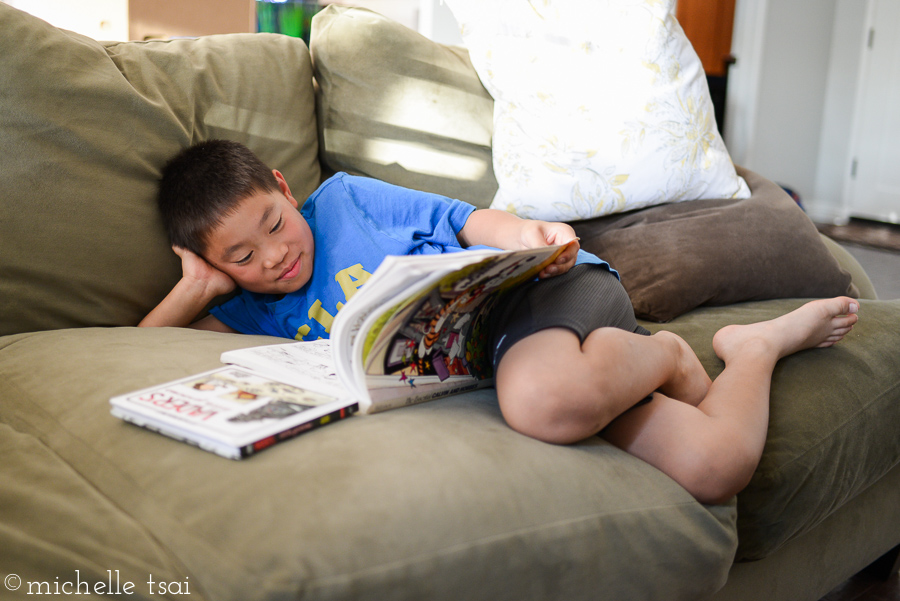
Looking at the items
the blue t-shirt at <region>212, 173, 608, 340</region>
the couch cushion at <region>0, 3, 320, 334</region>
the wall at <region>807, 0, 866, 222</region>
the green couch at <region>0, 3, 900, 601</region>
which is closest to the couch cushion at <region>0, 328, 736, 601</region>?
the green couch at <region>0, 3, 900, 601</region>

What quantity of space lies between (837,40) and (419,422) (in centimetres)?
486

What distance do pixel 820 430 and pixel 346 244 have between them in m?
0.72

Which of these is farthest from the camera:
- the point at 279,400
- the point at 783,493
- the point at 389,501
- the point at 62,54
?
the point at 62,54

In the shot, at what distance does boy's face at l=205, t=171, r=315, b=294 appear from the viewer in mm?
988

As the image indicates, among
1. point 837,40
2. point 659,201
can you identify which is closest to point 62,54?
point 659,201

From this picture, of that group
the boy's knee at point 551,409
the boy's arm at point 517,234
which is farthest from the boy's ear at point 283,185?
the boy's knee at point 551,409

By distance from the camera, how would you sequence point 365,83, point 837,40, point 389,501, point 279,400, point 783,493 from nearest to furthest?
point 389,501, point 279,400, point 783,493, point 365,83, point 837,40

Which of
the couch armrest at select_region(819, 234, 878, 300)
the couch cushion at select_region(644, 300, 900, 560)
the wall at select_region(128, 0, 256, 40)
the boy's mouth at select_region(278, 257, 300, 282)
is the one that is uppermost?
the wall at select_region(128, 0, 256, 40)

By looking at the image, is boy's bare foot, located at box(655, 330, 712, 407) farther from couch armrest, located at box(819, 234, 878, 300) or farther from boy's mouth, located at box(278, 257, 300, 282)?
couch armrest, located at box(819, 234, 878, 300)

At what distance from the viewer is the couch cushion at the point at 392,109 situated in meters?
1.31

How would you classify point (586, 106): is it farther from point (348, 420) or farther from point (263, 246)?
point (348, 420)

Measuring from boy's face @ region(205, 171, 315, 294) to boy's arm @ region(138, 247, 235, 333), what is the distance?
2cm

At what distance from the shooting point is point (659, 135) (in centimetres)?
135

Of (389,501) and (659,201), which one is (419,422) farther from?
(659,201)
